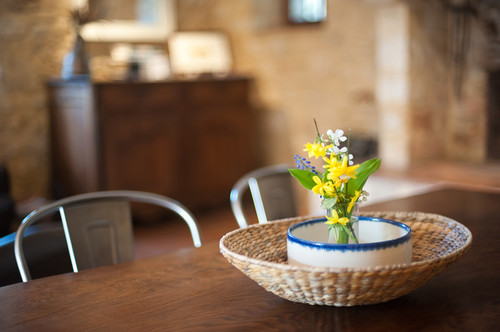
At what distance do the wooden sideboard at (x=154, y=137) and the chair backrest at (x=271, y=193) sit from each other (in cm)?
247

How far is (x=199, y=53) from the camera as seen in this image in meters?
5.93

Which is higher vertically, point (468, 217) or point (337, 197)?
point (337, 197)

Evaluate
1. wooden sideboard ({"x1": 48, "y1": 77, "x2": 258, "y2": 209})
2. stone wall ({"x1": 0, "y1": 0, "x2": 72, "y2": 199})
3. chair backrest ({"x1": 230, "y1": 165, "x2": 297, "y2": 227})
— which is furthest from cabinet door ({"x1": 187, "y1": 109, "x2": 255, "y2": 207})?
chair backrest ({"x1": 230, "y1": 165, "x2": 297, "y2": 227})

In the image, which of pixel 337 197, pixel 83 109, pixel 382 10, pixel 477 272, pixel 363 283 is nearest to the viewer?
pixel 363 283

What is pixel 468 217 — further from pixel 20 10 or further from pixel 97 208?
pixel 20 10

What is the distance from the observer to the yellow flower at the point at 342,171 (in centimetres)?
132

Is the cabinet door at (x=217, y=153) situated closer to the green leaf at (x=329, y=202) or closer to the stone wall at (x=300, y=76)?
the stone wall at (x=300, y=76)

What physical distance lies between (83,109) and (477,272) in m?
3.72

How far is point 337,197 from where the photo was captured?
136 centimetres

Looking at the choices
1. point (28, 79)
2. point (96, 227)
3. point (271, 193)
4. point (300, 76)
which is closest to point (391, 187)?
point (300, 76)

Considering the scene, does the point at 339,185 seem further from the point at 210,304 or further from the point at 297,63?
the point at 297,63

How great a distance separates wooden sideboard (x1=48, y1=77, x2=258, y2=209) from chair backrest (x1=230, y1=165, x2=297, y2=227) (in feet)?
8.11

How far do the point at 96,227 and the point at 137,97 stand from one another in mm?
2990

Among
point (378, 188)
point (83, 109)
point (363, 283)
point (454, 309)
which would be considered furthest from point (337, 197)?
point (83, 109)
